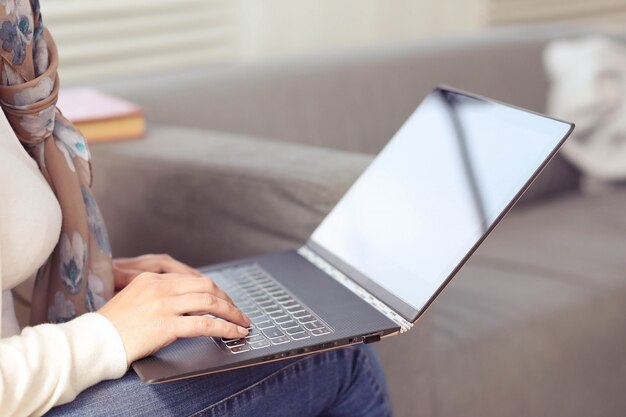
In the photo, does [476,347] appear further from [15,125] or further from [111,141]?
[15,125]

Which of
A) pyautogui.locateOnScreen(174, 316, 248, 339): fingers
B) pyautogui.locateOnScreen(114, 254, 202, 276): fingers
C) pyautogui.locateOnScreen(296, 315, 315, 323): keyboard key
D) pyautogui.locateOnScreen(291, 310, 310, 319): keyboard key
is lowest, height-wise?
pyautogui.locateOnScreen(114, 254, 202, 276): fingers

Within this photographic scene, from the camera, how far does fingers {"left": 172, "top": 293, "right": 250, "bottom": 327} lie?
75 cm

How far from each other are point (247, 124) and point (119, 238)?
38cm

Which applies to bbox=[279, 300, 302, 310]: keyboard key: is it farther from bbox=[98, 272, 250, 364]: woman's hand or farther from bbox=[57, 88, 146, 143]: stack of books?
bbox=[57, 88, 146, 143]: stack of books

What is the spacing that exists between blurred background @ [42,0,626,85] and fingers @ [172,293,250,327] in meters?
1.15

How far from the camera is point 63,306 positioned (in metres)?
0.91

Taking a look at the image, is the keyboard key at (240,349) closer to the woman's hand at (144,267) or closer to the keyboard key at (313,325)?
the keyboard key at (313,325)

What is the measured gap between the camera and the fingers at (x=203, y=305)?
75 centimetres

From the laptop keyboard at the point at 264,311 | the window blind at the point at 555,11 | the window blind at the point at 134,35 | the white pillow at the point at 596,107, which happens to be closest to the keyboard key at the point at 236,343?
the laptop keyboard at the point at 264,311

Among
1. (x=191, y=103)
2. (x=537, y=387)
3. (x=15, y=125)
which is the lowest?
(x=537, y=387)

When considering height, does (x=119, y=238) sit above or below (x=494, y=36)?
below

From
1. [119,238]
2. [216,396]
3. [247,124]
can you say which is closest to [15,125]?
[216,396]

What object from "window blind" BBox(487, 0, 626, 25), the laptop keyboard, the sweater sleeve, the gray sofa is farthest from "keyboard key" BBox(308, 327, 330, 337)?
"window blind" BBox(487, 0, 626, 25)

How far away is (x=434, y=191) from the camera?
0.90 m
